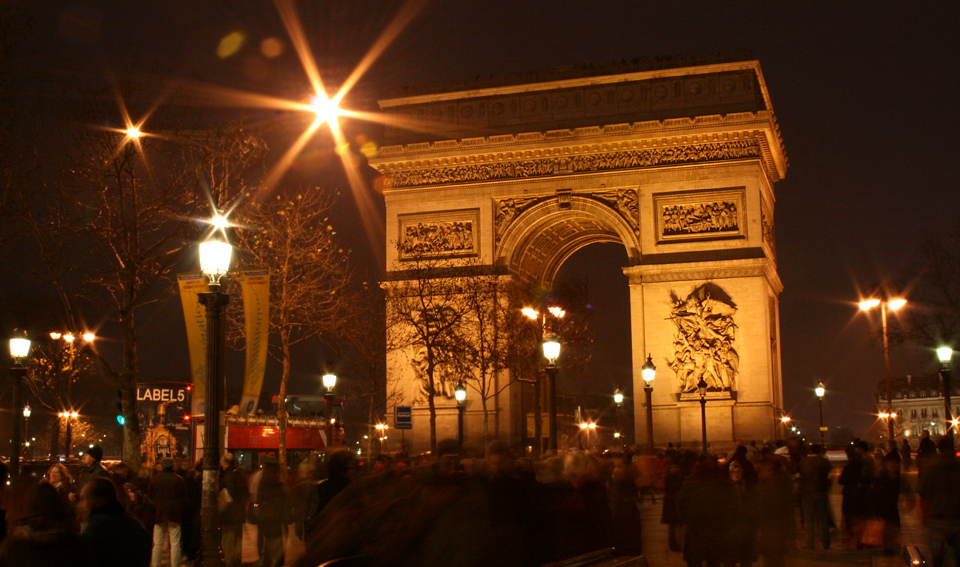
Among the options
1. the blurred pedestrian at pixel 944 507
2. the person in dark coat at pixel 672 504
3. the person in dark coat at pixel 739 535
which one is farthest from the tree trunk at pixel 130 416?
the blurred pedestrian at pixel 944 507

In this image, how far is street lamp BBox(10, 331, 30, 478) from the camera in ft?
58.7

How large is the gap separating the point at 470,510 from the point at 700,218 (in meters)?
30.6

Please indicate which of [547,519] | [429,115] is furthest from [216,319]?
[429,115]

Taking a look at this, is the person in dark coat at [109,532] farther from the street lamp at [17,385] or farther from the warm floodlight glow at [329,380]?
the warm floodlight glow at [329,380]

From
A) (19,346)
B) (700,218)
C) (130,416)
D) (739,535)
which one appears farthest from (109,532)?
(700,218)

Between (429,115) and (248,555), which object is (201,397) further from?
(429,115)

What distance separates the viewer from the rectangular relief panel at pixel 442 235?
1496 inches

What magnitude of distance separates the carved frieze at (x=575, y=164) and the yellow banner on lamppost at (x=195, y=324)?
23738 mm

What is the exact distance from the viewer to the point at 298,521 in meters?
14.2

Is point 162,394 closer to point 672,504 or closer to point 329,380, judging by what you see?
point 329,380

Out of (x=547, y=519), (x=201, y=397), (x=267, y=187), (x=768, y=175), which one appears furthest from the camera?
(x=768, y=175)

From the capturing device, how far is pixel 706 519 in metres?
9.09

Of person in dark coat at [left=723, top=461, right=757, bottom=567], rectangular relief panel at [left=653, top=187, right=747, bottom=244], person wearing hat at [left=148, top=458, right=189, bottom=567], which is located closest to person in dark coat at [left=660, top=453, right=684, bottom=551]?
person in dark coat at [left=723, top=461, right=757, bottom=567]

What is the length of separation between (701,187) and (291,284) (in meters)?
14.3
